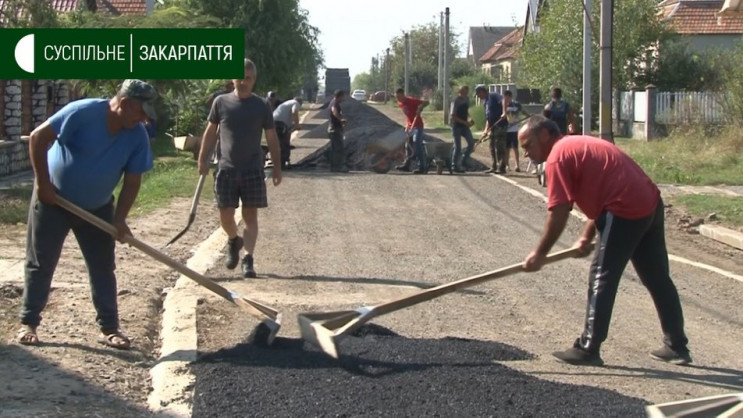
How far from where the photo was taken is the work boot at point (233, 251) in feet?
33.4

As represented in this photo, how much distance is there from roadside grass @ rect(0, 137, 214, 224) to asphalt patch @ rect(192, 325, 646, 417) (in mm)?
8145

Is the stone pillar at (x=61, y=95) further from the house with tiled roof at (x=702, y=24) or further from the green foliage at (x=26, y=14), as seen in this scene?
the house with tiled roof at (x=702, y=24)

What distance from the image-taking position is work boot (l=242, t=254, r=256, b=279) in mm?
10055

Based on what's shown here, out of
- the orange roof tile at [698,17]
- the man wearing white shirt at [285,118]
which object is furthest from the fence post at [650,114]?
the orange roof tile at [698,17]

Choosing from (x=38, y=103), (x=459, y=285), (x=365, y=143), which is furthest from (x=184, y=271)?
(x=38, y=103)

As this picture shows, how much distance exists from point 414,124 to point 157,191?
653 centimetres

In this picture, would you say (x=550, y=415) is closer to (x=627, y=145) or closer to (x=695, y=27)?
(x=627, y=145)

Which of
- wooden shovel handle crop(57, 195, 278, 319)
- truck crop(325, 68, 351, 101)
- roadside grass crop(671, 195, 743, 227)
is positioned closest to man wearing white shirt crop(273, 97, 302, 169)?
roadside grass crop(671, 195, 743, 227)

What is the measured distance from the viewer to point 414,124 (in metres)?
22.8

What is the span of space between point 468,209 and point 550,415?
1091 centimetres

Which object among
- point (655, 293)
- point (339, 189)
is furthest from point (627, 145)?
point (655, 293)

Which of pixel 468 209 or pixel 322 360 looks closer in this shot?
pixel 322 360

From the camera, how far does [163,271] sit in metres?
10.4

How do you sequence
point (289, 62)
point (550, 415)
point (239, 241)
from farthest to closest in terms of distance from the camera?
point (289, 62), point (239, 241), point (550, 415)
